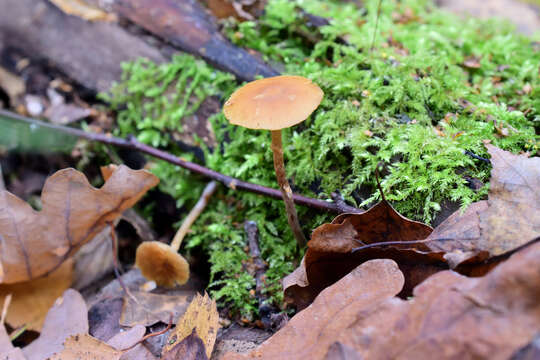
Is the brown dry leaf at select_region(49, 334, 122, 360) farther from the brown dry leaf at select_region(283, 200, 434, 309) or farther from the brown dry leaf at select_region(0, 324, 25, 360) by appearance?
the brown dry leaf at select_region(283, 200, 434, 309)

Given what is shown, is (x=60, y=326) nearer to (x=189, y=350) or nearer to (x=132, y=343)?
(x=132, y=343)

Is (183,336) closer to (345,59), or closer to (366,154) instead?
(366,154)

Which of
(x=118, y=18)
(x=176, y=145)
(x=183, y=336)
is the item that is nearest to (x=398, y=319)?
(x=183, y=336)

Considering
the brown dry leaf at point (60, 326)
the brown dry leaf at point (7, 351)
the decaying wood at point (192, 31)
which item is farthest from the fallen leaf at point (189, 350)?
the decaying wood at point (192, 31)

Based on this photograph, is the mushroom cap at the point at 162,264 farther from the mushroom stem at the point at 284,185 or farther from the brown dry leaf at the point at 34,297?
the mushroom stem at the point at 284,185

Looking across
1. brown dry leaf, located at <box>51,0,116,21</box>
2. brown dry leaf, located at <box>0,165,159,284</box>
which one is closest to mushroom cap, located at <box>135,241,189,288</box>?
brown dry leaf, located at <box>0,165,159,284</box>

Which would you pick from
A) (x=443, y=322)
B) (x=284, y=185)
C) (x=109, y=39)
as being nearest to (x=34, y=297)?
(x=284, y=185)
